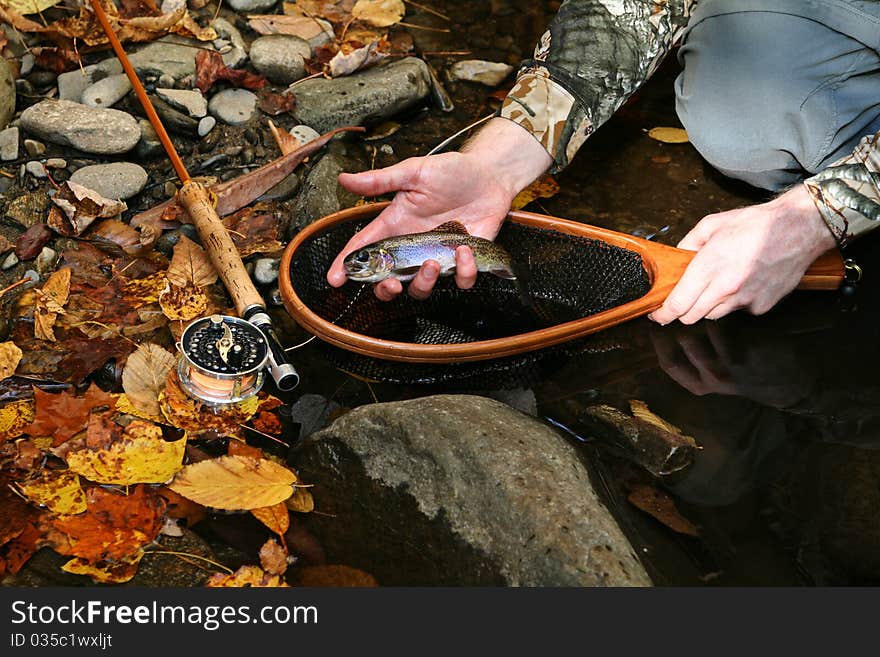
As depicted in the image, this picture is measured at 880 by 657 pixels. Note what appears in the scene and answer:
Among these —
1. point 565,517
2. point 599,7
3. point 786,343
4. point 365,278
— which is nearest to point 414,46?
point 599,7

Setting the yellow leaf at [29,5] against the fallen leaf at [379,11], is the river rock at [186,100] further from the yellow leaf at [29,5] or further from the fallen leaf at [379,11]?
the fallen leaf at [379,11]

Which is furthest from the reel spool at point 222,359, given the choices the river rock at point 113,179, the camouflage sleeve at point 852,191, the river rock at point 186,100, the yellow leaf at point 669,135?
the yellow leaf at point 669,135

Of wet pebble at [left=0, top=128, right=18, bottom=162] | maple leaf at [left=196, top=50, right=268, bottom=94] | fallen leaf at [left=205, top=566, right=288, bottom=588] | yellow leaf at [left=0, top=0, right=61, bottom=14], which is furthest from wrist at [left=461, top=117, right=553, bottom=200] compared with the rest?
yellow leaf at [left=0, top=0, right=61, bottom=14]

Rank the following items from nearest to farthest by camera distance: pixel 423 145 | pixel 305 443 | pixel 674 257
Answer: pixel 305 443
pixel 674 257
pixel 423 145

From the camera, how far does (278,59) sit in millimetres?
5035

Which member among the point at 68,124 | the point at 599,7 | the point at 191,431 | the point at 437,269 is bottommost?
the point at 191,431

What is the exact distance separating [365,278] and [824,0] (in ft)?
8.19

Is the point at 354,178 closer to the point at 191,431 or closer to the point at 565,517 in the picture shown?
the point at 191,431

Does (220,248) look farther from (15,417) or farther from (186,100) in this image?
(186,100)

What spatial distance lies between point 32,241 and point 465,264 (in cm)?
200

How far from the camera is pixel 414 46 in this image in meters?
5.60

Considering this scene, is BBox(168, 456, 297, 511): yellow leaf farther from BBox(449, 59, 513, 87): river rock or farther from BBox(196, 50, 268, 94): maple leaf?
BBox(449, 59, 513, 87): river rock

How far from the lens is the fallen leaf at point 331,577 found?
290 cm

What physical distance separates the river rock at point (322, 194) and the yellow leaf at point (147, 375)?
3.22ft
